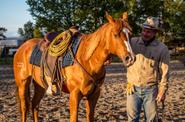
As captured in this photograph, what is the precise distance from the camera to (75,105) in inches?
206

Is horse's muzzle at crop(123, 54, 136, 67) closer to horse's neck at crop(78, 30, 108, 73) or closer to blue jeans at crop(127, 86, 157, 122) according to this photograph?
horse's neck at crop(78, 30, 108, 73)

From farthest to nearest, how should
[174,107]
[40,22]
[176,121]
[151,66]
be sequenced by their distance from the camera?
[40,22] → [174,107] → [176,121] → [151,66]

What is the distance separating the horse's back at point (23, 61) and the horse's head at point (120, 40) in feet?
7.25

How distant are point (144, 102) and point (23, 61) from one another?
2.48m

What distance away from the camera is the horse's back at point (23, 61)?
22.0 ft

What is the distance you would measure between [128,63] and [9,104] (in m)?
5.50

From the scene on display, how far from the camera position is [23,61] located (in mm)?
6844

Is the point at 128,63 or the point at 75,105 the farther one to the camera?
the point at 75,105

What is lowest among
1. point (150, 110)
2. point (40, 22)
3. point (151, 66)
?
point (150, 110)

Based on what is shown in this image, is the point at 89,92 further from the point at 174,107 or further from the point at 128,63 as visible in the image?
the point at 174,107

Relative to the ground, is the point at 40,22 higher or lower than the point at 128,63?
higher

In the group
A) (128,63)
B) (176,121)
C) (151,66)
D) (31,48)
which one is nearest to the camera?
(128,63)

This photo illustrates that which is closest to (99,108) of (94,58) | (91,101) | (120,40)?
(91,101)

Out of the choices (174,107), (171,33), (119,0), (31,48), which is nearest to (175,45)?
(171,33)
